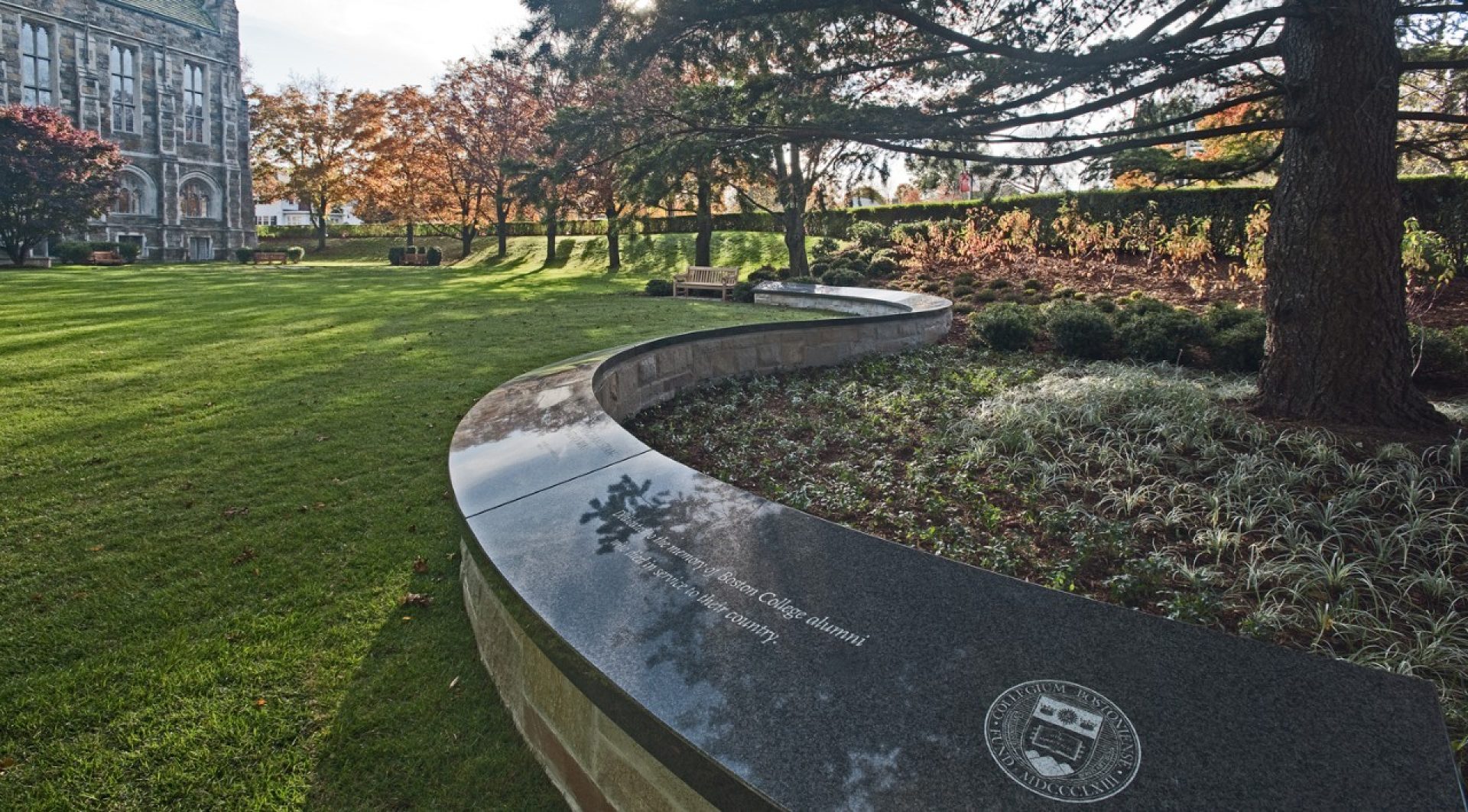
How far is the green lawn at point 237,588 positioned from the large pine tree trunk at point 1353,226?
17.7ft

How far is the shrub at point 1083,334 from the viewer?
8523mm

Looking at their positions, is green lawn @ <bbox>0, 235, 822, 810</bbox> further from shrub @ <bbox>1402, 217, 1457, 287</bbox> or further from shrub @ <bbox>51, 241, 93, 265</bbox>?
shrub @ <bbox>51, 241, 93, 265</bbox>

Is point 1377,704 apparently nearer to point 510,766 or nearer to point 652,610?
point 652,610

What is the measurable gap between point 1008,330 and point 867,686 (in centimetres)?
821

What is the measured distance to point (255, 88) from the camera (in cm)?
4403

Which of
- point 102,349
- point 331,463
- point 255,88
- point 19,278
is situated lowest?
point 331,463

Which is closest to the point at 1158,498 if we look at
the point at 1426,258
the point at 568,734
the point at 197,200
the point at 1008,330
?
the point at 568,734

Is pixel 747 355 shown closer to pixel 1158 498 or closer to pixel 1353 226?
pixel 1158 498

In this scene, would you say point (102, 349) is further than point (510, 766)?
Yes

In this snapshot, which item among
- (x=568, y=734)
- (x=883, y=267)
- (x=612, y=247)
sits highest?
(x=612, y=247)

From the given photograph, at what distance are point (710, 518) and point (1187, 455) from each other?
3.38m

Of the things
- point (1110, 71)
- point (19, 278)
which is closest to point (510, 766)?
point (1110, 71)

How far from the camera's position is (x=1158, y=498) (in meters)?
3.89

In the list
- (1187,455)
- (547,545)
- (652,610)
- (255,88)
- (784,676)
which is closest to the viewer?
(784,676)
